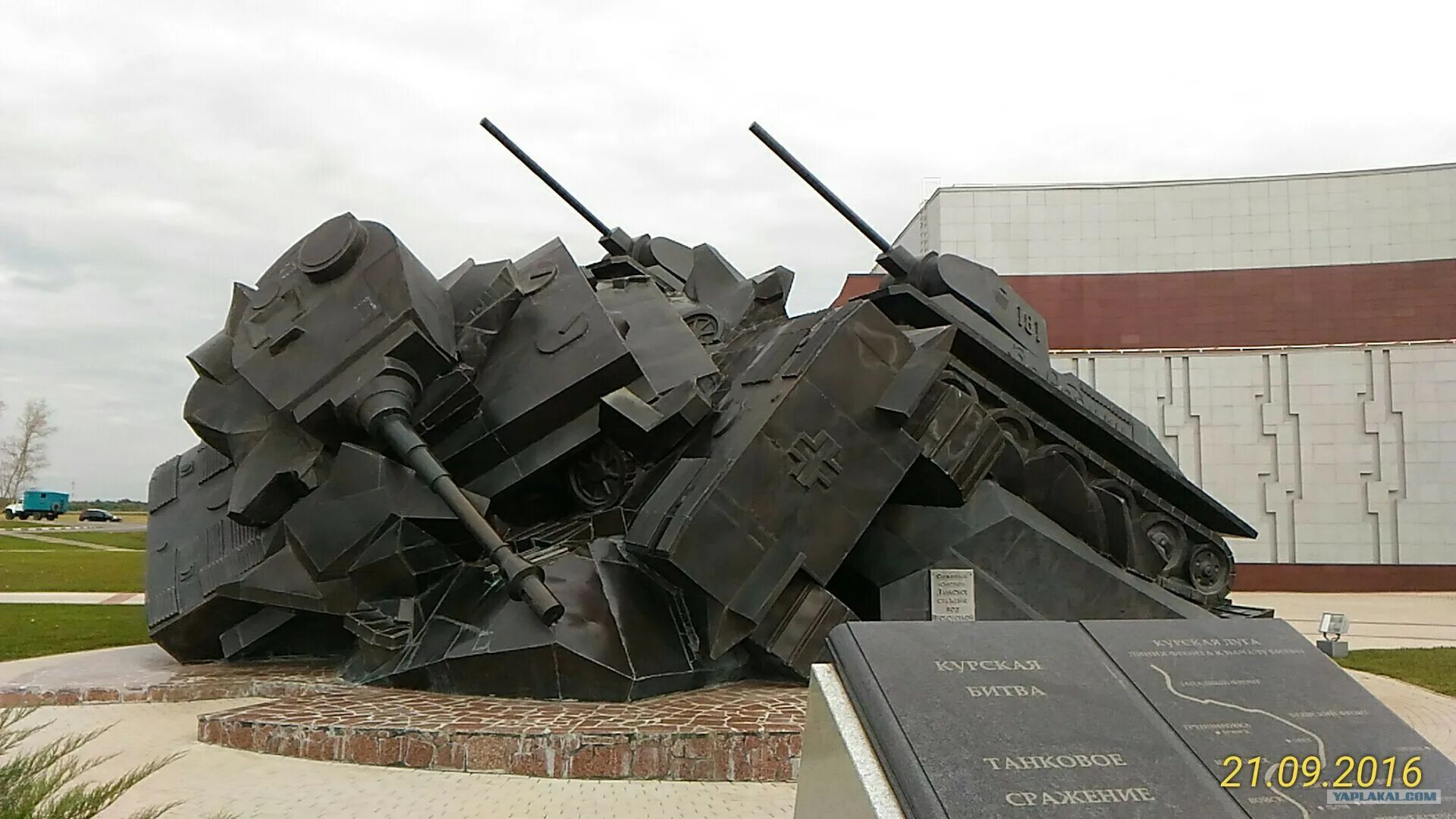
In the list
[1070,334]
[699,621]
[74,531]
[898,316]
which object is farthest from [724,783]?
[74,531]

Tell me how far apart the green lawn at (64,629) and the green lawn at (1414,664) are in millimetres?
14417

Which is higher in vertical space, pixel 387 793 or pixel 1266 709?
pixel 1266 709

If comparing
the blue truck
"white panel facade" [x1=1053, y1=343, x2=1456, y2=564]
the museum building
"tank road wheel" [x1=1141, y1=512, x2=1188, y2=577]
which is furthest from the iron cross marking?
the blue truck

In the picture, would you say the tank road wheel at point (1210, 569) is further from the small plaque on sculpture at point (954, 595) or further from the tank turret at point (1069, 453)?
the small plaque on sculpture at point (954, 595)

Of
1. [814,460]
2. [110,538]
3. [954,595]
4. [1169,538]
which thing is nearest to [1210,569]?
[1169,538]

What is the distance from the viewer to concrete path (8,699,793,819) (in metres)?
6.44

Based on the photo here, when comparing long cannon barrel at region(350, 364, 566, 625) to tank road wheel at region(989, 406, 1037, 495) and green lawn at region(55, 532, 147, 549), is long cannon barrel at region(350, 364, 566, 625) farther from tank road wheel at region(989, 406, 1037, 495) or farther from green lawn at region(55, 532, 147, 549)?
green lawn at region(55, 532, 147, 549)

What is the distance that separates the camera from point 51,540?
148ft

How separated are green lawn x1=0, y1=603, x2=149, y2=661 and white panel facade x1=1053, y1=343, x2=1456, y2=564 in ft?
69.7

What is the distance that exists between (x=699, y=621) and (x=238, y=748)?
3.53 metres

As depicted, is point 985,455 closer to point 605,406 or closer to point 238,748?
point 605,406

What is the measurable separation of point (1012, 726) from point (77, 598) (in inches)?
947

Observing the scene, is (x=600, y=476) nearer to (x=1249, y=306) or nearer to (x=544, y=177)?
(x=544, y=177)

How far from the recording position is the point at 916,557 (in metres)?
10.2
